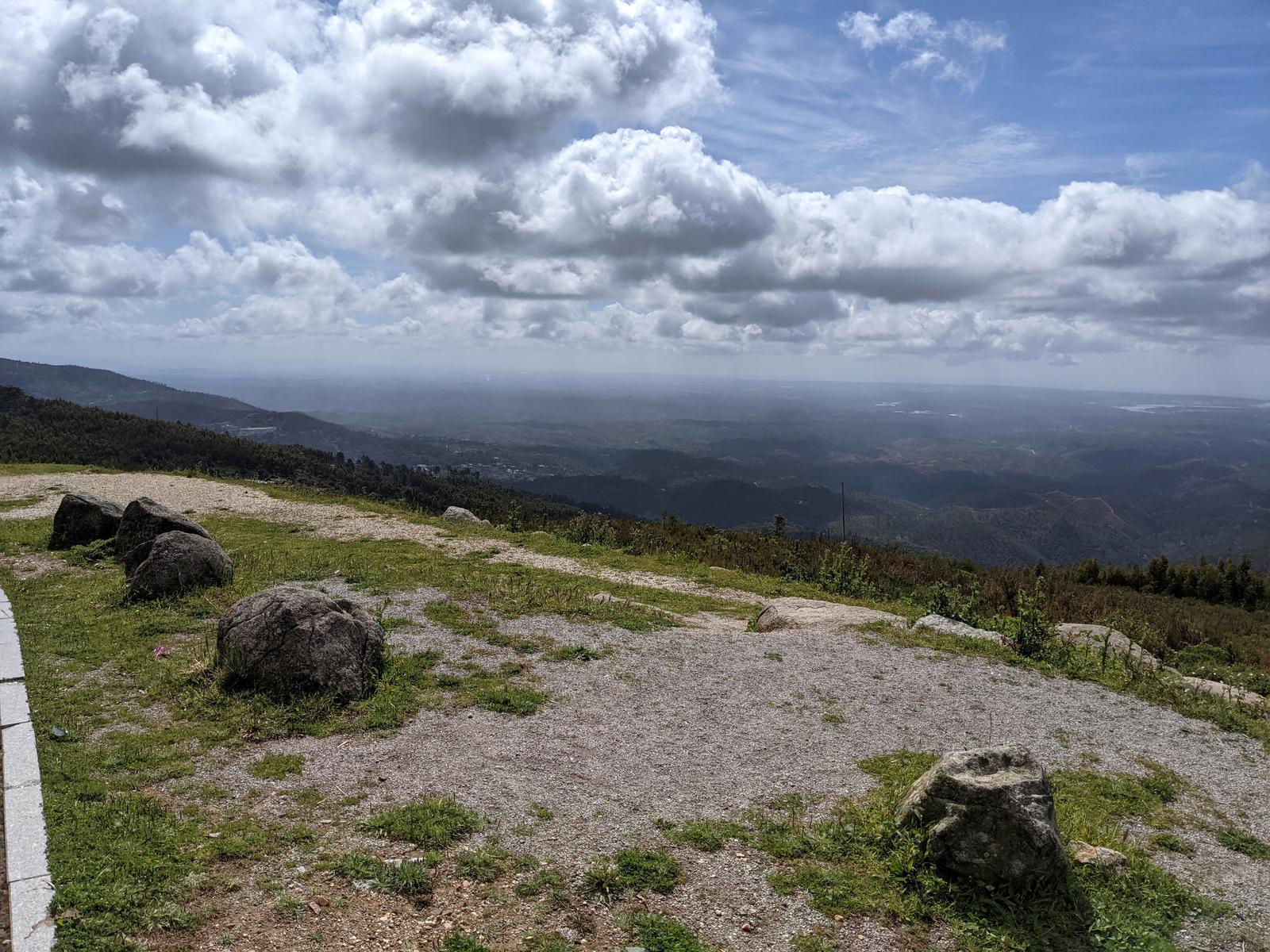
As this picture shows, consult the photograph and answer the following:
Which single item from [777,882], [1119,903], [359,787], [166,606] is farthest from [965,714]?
[166,606]

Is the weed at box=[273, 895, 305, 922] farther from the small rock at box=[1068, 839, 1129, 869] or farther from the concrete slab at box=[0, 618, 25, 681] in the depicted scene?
the concrete slab at box=[0, 618, 25, 681]

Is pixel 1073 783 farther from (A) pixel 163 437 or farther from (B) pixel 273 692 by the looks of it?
(A) pixel 163 437

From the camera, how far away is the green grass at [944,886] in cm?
551

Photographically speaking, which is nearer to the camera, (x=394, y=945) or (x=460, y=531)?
(x=394, y=945)

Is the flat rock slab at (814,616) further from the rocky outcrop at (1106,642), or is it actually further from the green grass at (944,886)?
the green grass at (944,886)

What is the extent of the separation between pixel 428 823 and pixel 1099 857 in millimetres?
6427

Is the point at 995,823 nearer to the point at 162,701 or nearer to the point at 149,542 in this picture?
the point at 162,701

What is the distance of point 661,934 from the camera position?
5.25 metres

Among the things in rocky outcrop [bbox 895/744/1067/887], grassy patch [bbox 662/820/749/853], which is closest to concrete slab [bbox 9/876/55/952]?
grassy patch [bbox 662/820/749/853]

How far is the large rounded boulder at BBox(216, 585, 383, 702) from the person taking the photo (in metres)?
9.36

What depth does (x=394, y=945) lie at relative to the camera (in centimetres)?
499

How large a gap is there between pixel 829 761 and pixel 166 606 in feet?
40.7

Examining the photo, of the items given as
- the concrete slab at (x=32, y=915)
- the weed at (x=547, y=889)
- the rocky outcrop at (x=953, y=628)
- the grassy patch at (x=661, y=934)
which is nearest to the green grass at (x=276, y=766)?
the concrete slab at (x=32, y=915)

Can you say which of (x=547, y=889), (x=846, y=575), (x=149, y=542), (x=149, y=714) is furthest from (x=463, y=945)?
(x=846, y=575)
